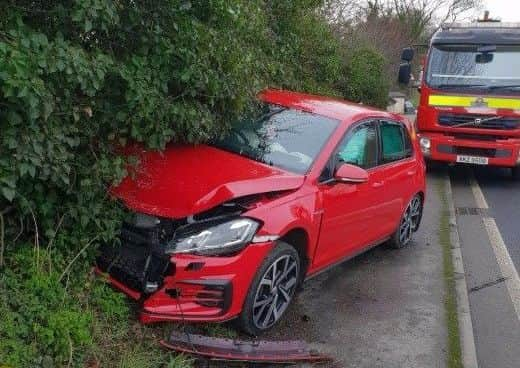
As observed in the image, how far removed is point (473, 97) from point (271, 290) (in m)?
7.39

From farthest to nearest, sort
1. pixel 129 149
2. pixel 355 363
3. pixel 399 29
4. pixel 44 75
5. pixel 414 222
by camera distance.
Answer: pixel 399 29
pixel 414 222
pixel 129 149
pixel 355 363
pixel 44 75

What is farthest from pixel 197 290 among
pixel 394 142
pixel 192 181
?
pixel 394 142

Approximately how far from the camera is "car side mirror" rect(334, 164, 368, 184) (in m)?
4.59

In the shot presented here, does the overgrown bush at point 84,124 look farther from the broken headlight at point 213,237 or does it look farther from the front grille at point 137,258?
the broken headlight at point 213,237

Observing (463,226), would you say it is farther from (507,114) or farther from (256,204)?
(256,204)

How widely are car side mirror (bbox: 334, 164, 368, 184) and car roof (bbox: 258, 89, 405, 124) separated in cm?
59

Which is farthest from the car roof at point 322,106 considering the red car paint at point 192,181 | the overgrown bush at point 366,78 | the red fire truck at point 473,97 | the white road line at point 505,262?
the overgrown bush at point 366,78

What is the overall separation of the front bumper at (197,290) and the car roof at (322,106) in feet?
6.12

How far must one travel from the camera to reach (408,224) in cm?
661

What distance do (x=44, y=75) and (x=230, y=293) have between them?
175 cm

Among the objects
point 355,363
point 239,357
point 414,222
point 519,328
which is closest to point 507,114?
point 414,222

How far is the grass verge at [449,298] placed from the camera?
4.19 metres

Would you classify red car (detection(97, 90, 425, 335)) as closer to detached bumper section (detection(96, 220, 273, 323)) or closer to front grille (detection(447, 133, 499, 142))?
detached bumper section (detection(96, 220, 273, 323))

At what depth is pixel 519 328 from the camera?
482 centimetres
